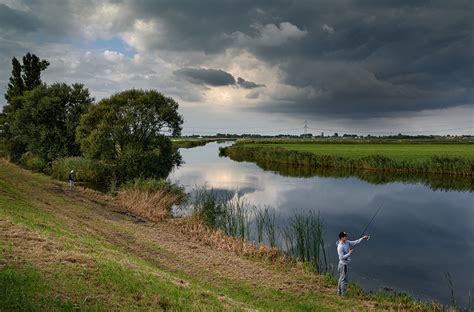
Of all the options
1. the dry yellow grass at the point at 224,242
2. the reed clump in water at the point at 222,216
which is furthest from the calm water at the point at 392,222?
the reed clump in water at the point at 222,216

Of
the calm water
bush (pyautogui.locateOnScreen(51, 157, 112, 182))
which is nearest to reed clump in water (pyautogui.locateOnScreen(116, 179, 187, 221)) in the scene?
the calm water

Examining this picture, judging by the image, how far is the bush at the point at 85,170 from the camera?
3984 centimetres

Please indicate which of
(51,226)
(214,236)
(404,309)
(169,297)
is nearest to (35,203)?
(51,226)

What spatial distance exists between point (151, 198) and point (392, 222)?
58.3 ft

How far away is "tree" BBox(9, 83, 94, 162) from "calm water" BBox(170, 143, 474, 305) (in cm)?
1684

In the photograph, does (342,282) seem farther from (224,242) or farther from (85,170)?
(85,170)

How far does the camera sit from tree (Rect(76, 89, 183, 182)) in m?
35.1

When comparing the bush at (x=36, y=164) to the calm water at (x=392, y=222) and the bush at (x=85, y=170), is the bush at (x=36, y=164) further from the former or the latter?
the calm water at (x=392, y=222)

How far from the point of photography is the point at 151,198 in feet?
86.9

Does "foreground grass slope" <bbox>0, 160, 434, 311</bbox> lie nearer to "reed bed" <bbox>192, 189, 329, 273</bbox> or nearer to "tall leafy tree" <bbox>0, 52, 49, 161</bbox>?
"reed bed" <bbox>192, 189, 329, 273</bbox>

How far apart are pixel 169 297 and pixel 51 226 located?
323 inches

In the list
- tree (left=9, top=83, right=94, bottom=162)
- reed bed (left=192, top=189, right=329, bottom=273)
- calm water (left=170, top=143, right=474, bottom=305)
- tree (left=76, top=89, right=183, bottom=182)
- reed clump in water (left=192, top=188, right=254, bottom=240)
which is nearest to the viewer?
calm water (left=170, top=143, right=474, bottom=305)

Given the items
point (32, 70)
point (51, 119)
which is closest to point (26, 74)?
point (32, 70)

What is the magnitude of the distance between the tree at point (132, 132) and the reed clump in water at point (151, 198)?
17.7 feet
